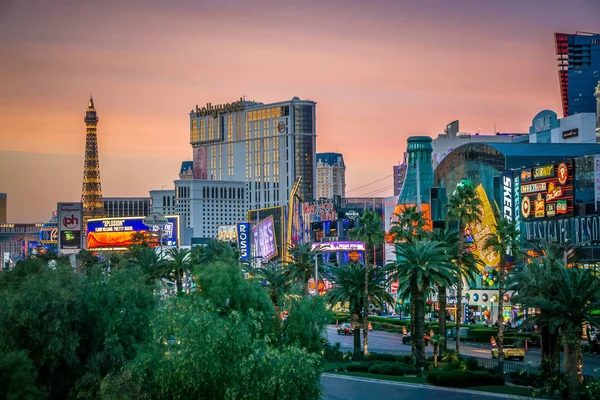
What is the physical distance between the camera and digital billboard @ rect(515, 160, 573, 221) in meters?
104

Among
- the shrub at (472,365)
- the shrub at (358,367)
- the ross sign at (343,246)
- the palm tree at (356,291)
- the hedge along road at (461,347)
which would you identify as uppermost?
the ross sign at (343,246)

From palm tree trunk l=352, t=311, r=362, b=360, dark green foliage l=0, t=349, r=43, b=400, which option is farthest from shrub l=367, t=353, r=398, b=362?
dark green foliage l=0, t=349, r=43, b=400

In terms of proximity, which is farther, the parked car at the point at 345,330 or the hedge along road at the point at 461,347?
the parked car at the point at 345,330

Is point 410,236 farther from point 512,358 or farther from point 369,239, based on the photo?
point 512,358

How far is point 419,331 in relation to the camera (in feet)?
237

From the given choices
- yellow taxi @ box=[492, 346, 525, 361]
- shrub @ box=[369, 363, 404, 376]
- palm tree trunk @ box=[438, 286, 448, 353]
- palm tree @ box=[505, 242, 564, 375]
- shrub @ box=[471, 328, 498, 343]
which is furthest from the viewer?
shrub @ box=[471, 328, 498, 343]

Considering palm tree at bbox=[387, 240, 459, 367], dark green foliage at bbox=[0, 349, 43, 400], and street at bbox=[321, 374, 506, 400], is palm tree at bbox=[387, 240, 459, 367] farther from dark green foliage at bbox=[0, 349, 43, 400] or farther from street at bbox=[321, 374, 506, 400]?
dark green foliage at bbox=[0, 349, 43, 400]

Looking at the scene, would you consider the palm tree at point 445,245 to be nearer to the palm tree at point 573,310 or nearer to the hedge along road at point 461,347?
the hedge along road at point 461,347

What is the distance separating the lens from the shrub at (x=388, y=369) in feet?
224

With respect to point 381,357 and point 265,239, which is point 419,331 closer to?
point 381,357

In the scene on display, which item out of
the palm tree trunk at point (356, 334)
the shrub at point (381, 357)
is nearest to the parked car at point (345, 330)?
the palm tree trunk at point (356, 334)

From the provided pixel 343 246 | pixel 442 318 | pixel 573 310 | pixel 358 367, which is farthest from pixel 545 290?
pixel 343 246

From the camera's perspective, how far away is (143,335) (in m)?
54.9

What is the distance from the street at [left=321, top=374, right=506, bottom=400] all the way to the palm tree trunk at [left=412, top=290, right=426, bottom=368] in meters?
7.08
